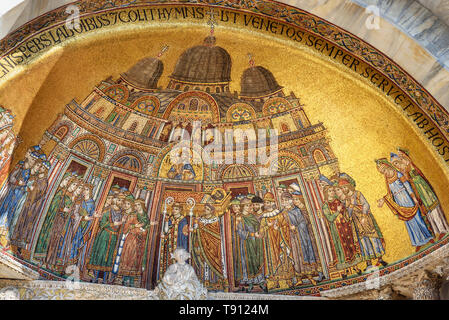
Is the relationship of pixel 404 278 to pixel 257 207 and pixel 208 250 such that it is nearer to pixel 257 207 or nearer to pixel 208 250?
pixel 257 207

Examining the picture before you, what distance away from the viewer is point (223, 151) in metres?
10.6

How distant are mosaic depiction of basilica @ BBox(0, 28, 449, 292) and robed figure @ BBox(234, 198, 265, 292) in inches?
0.7

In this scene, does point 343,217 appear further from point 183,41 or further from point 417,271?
point 183,41

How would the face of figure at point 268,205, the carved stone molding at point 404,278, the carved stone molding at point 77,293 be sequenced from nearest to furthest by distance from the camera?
the carved stone molding at point 404,278
the carved stone molding at point 77,293
the face of figure at point 268,205

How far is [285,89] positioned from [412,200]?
2538 mm

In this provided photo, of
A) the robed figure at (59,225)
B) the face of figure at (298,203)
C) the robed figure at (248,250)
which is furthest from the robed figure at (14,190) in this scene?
the face of figure at (298,203)

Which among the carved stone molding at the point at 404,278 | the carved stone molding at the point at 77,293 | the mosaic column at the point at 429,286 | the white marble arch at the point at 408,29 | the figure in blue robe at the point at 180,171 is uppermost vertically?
the white marble arch at the point at 408,29

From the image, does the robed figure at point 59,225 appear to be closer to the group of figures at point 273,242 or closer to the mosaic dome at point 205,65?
the mosaic dome at point 205,65

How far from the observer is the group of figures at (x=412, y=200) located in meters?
9.23

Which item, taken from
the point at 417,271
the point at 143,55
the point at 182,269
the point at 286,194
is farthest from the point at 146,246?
the point at 417,271

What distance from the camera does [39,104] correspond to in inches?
367

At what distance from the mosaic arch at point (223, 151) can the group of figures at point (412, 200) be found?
0.8 inches

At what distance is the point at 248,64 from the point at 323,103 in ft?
4.26

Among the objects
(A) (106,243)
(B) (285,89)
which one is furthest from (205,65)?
(A) (106,243)
